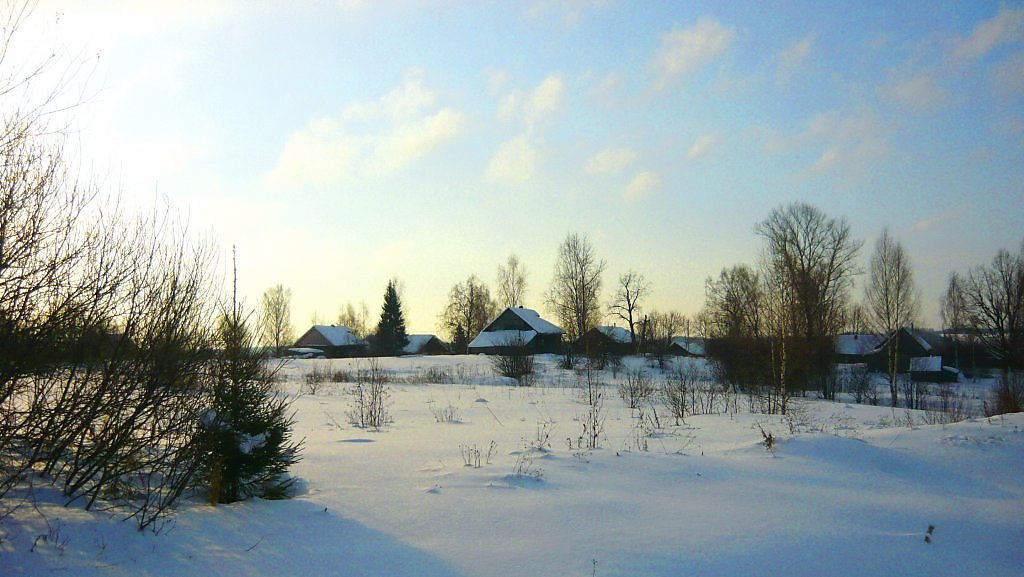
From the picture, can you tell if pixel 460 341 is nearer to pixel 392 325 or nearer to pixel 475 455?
pixel 392 325

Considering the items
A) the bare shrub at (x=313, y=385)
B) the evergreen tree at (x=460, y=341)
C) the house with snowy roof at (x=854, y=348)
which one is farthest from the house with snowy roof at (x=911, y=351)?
the evergreen tree at (x=460, y=341)

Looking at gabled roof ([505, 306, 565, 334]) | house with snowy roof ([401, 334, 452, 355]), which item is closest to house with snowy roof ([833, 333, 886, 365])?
gabled roof ([505, 306, 565, 334])

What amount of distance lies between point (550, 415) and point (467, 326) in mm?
58981

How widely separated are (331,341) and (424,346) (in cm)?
1333

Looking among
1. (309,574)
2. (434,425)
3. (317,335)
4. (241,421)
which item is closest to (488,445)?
(434,425)

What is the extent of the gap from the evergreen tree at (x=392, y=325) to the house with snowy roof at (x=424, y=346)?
1463 millimetres

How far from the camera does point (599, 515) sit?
5.77 m

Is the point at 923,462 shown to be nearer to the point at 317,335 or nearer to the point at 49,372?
the point at 49,372

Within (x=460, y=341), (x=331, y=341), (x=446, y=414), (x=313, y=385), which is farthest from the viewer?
(x=460, y=341)

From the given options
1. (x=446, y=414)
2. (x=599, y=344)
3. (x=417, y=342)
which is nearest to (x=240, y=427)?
(x=446, y=414)

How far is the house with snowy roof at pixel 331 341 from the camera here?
66625 mm

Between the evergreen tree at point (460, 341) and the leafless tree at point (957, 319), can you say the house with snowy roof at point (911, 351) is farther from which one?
the evergreen tree at point (460, 341)

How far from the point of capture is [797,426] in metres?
11.6

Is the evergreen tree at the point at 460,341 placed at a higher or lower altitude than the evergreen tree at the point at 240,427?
higher
